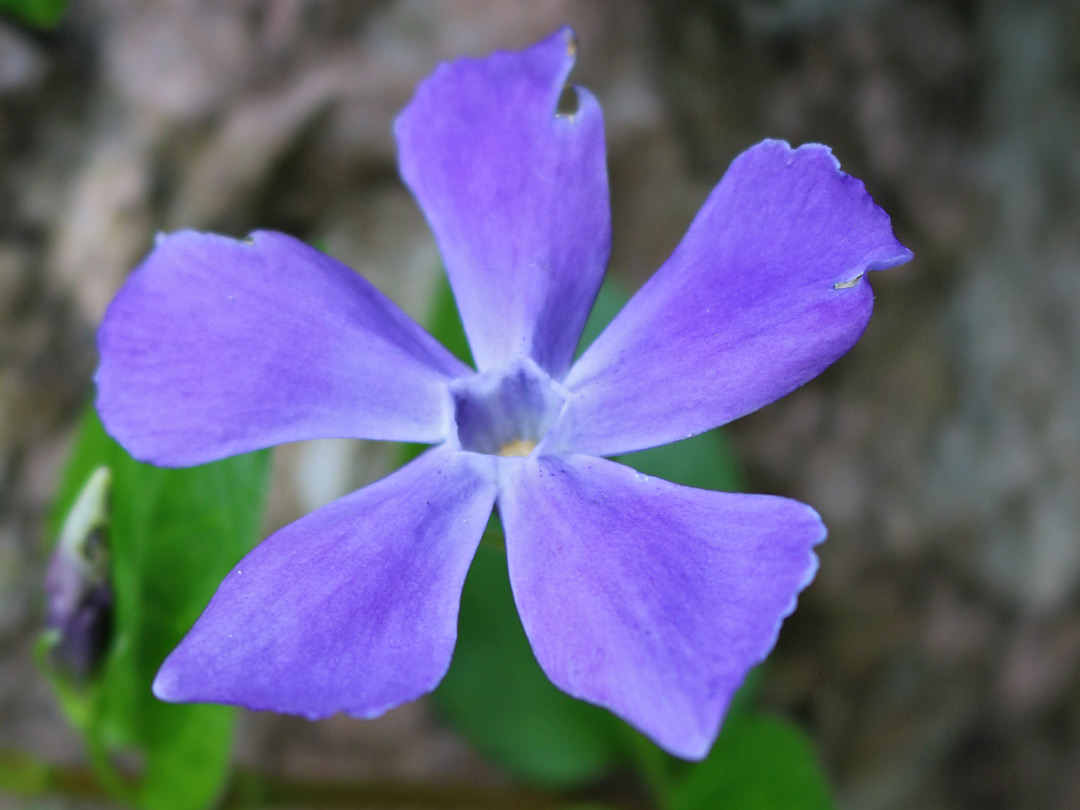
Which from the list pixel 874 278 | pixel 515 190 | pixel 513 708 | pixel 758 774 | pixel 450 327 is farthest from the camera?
pixel 874 278

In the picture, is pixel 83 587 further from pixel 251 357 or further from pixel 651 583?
pixel 651 583

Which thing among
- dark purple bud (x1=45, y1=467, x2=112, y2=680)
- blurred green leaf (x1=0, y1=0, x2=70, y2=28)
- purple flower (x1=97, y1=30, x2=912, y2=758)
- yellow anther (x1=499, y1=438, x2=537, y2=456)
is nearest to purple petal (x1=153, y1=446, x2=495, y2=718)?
purple flower (x1=97, y1=30, x2=912, y2=758)

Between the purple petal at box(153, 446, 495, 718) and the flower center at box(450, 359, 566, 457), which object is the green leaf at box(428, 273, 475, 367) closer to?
the flower center at box(450, 359, 566, 457)

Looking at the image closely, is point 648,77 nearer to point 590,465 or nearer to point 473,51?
point 473,51

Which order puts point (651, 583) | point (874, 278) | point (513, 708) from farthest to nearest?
point (874, 278) → point (513, 708) → point (651, 583)

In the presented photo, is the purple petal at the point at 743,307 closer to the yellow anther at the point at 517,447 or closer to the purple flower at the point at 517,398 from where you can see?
the purple flower at the point at 517,398

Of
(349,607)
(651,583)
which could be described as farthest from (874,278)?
(349,607)

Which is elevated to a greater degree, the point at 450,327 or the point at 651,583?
the point at 450,327
